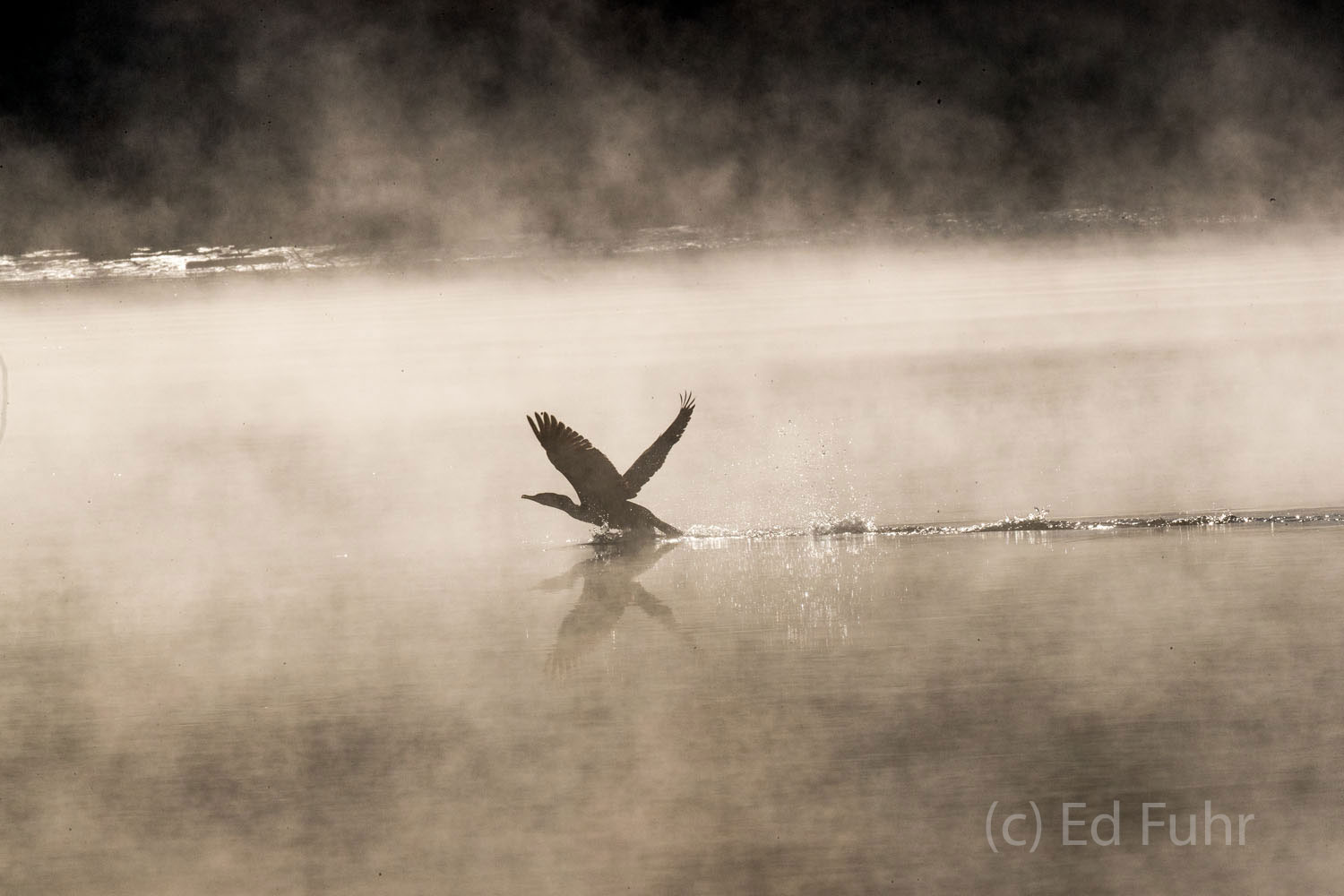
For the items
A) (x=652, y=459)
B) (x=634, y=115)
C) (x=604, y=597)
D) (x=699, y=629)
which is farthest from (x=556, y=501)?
(x=634, y=115)

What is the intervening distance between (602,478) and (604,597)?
119cm

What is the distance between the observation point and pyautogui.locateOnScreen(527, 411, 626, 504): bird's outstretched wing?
354 inches

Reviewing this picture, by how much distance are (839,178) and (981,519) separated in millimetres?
18069

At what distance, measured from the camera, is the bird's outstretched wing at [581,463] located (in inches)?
354

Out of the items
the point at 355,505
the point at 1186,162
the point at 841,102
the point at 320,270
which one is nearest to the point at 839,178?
the point at 841,102

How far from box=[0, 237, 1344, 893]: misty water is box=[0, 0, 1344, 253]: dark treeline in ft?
34.5

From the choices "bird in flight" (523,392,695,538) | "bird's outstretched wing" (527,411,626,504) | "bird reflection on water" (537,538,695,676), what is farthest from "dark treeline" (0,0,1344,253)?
"bird reflection on water" (537,538,695,676)

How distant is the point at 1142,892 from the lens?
4965 millimetres

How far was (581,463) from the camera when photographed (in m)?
9.17

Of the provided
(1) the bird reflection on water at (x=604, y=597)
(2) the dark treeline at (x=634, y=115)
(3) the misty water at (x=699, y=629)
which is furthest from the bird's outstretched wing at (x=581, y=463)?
(2) the dark treeline at (x=634, y=115)

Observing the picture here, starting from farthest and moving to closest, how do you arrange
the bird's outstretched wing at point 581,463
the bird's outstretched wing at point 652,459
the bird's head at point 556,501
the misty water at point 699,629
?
the bird's head at point 556,501, the bird's outstretched wing at point 652,459, the bird's outstretched wing at point 581,463, the misty water at point 699,629

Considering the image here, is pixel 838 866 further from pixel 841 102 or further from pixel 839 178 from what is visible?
pixel 841 102

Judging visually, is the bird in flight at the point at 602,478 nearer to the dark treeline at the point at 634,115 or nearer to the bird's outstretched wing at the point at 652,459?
the bird's outstretched wing at the point at 652,459

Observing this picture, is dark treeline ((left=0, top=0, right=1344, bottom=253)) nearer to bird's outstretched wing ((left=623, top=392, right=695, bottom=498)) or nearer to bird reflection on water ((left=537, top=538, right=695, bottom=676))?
bird's outstretched wing ((left=623, top=392, right=695, bottom=498))
